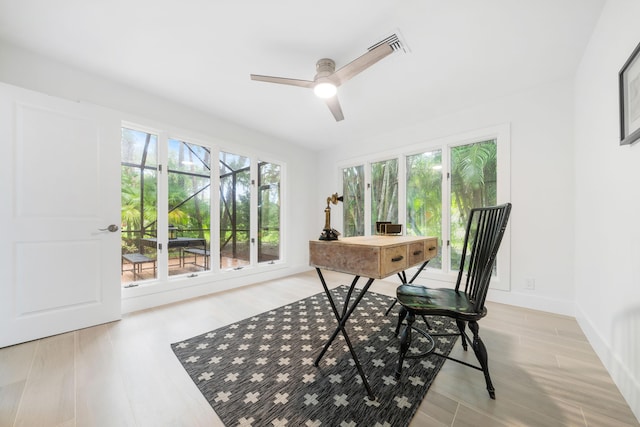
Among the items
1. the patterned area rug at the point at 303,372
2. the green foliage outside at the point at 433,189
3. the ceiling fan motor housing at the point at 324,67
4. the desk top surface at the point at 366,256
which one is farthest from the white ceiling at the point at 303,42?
the patterned area rug at the point at 303,372

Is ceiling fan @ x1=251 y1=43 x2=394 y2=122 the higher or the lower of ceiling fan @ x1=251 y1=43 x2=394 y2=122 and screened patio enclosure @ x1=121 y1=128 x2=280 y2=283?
the higher

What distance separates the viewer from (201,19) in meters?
1.75

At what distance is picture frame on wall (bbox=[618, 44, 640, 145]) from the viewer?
4.18 feet

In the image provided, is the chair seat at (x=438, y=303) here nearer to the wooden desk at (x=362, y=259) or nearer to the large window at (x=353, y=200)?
the wooden desk at (x=362, y=259)

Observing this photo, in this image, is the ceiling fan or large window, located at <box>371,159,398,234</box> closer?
the ceiling fan

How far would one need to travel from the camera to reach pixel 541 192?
8.49 ft

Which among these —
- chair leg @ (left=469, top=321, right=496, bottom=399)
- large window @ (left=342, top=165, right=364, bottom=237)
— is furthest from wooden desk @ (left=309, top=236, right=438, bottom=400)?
large window @ (left=342, top=165, right=364, bottom=237)

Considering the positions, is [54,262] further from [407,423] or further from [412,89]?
[412,89]

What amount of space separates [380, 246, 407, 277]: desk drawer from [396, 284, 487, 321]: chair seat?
0.22 metres

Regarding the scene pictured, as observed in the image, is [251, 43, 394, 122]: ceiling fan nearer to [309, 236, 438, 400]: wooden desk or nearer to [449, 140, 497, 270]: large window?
[309, 236, 438, 400]: wooden desk

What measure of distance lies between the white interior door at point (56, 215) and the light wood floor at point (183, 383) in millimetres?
239

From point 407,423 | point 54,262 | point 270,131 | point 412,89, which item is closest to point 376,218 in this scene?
point 412,89

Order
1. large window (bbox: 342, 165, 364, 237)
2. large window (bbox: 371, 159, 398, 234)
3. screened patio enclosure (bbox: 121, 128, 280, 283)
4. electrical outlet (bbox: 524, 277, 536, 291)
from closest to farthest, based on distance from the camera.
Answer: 1. electrical outlet (bbox: 524, 277, 536, 291)
2. screened patio enclosure (bbox: 121, 128, 280, 283)
3. large window (bbox: 371, 159, 398, 234)
4. large window (bbox: 342, 165, 364, 237)

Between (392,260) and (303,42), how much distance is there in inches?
73.5
